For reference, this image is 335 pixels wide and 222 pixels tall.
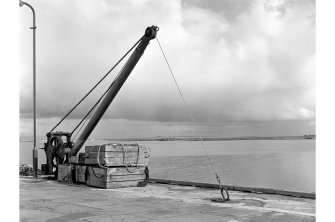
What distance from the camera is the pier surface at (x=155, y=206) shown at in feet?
27.8

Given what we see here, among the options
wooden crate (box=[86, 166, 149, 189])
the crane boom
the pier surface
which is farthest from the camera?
the crane boom

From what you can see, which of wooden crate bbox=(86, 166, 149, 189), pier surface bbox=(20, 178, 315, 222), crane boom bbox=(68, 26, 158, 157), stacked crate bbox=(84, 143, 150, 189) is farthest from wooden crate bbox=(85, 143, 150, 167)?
crane boom bbox=(68, 26, 158, 157)

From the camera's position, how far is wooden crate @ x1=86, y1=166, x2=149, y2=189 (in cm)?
1402

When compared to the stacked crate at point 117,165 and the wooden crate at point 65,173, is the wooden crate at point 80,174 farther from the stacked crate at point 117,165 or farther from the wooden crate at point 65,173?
the wooden crate at point 65,173

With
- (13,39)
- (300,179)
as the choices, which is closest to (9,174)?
(13,39)

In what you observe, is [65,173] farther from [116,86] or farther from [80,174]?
[116,86]

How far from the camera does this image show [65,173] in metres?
16.5

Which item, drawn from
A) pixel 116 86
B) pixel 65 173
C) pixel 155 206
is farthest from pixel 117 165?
pixel 155 206

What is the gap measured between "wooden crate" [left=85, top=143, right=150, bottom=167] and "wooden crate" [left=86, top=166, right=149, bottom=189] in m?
0.25

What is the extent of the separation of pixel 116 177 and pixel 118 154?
2.86 ft

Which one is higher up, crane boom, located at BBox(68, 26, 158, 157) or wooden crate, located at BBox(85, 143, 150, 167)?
crane boom, located at BBox(68, 26, 158, 157)

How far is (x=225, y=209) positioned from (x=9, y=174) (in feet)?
25.3

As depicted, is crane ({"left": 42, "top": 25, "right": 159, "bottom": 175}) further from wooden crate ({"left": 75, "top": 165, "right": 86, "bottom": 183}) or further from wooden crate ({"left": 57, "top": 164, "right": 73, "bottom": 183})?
wooden crate ({"left": 75, "top": 165, "right": 86, "bottom": 183})

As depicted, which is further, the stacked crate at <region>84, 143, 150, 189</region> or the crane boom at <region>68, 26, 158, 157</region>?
the crane boom at <region>68, 26, 158, 157</region>
